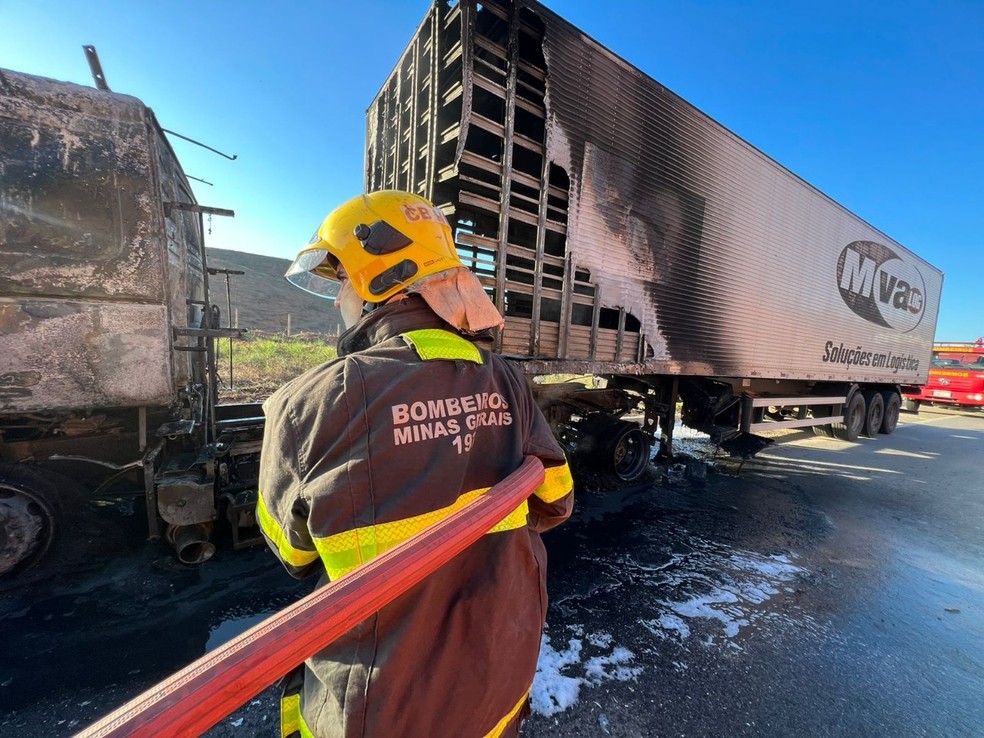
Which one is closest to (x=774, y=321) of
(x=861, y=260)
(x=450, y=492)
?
(x=861, y=260)

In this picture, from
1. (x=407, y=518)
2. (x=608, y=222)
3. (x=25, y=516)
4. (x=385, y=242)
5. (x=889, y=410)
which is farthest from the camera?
(x=889, y=410)

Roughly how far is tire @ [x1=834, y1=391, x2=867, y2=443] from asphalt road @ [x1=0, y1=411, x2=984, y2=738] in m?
4.91

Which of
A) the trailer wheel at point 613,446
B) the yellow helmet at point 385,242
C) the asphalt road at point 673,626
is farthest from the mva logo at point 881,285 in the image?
the yellow helmet at point 385,242

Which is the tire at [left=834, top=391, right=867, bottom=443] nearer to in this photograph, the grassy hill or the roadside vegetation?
the roadside vegetation

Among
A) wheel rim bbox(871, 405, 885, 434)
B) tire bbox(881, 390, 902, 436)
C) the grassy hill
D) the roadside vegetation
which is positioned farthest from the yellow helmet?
the grassy hill

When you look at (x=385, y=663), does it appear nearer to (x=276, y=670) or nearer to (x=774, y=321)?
(x=276, y=670)

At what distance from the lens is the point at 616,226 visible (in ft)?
14.1

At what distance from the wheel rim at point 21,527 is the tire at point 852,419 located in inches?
490

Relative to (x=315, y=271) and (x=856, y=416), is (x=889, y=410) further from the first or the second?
(x=315, y=271)

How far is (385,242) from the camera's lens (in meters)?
1.38

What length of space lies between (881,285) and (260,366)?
A: 15056mm

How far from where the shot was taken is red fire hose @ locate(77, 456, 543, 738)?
22.7 inches

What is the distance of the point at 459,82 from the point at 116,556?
15.4 feet

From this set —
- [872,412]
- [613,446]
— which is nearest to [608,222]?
[613,446]
